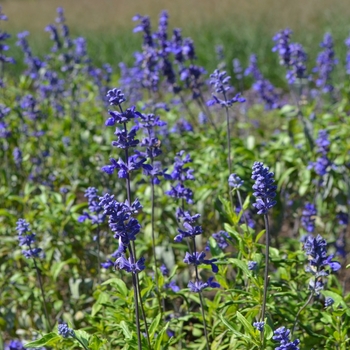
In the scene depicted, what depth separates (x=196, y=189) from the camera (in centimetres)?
397

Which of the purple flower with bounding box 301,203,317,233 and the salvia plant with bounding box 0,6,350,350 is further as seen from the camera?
the purple flower with bounding box 301,203,317,233

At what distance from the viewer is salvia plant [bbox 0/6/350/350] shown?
273 cm

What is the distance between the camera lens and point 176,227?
4.24 meters

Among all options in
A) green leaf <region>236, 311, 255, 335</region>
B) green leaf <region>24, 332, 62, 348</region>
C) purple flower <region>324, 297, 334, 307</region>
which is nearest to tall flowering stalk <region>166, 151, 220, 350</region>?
green leaf <region>236, 311, 255, 335</region>

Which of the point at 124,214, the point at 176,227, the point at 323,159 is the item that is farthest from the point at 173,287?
the point at 323,159

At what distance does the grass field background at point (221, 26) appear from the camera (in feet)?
44.2

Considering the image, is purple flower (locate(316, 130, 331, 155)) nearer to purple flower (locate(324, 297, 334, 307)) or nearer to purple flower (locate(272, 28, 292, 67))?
purple flower (locate(272, 28, 292, 67))

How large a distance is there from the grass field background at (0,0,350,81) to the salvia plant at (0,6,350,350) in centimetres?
769

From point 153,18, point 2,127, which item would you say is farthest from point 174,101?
point 153,18

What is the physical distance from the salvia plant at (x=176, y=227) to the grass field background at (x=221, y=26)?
25.2ft

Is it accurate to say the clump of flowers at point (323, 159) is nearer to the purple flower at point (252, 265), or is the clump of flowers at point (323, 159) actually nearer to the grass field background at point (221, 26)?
the purple flower at point (252, 265)

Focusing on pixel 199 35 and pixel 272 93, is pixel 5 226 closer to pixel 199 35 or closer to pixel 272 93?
pixel 272 93

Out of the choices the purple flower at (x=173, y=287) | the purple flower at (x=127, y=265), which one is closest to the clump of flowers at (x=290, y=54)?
the purple flower at (x=173, y=287)

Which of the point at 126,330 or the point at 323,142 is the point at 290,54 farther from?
the point at 126,330
